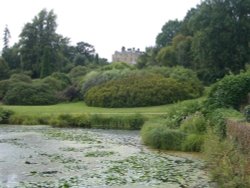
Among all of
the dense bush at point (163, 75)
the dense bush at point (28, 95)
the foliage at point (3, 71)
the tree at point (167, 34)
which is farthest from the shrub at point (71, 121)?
the tree at point (167, 34)

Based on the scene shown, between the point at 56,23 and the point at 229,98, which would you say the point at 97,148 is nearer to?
the point at 229,98

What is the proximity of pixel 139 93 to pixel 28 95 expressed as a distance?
13.7 metres

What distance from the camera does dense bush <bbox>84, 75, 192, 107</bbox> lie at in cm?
4497

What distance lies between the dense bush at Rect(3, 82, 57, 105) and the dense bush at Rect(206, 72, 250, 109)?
31405 millimetres

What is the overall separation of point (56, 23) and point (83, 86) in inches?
1057

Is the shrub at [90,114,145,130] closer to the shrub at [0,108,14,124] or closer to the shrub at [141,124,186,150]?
the shrub at [0,108,14,124]

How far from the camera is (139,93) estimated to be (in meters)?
45.3

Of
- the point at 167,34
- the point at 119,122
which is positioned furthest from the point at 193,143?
the point at 167,34

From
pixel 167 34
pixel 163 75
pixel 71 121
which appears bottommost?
pixel 71 121

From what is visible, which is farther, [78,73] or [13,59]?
[13,59]

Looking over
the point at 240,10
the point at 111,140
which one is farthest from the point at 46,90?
the point at 111,140

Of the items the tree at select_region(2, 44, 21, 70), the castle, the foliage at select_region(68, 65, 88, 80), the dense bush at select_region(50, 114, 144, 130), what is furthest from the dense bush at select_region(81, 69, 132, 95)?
the castle

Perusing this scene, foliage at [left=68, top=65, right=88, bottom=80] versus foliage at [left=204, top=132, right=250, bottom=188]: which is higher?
foliage at [left=68, top=65, right=88, bottom=80]

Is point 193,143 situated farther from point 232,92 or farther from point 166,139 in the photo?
point 232,92
